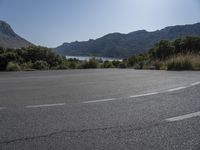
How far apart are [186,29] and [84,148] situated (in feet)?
452

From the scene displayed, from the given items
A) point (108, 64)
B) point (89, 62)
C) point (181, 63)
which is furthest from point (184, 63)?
point (108, 64)

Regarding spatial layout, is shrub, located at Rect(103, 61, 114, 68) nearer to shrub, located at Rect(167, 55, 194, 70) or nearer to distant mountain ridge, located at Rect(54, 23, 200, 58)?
shrub, located at Rect(167, 55, 194, 70)

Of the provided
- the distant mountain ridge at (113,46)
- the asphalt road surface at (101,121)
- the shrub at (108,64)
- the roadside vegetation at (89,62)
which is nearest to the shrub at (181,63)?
the roadside vegetation at (89,62)

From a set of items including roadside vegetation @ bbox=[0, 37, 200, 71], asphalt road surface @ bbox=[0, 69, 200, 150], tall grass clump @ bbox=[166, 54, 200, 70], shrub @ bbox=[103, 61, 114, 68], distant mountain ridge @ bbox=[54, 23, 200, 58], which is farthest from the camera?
distant mountain ridge @ bbox=[54, 23, 200, 58]

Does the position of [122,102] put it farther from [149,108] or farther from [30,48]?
[30,48]

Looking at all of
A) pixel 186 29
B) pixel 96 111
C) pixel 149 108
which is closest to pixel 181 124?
pixel 149 108

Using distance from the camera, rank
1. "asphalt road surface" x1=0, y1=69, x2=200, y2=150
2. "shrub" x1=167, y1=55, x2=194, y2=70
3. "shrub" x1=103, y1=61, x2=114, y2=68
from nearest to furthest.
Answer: "asphalt road surface" x1=0, y1=69, x2=200, y2=150, "shrub" x1=167, y1=55, x2=194, y2=70, "shrub" x1=103, y1=61, x2=114, y2=68

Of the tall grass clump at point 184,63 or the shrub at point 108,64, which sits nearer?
the tall grass clump at point 184,63

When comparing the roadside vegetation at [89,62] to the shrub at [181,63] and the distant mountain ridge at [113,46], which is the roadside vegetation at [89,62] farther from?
the distant mountain ridge at [113,46]

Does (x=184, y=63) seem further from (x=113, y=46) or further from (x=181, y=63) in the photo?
(x=113, y=46)

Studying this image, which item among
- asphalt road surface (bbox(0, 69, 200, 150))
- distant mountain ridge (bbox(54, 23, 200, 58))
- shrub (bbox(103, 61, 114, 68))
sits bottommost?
asphalt road surface (bbox(0, 69, 200, 150))

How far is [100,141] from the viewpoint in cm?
380

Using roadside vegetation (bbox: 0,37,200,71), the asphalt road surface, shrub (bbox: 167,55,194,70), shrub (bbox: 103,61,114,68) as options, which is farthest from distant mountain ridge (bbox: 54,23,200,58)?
the asphalt road surface

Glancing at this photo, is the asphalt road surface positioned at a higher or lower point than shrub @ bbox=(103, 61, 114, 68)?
lower
